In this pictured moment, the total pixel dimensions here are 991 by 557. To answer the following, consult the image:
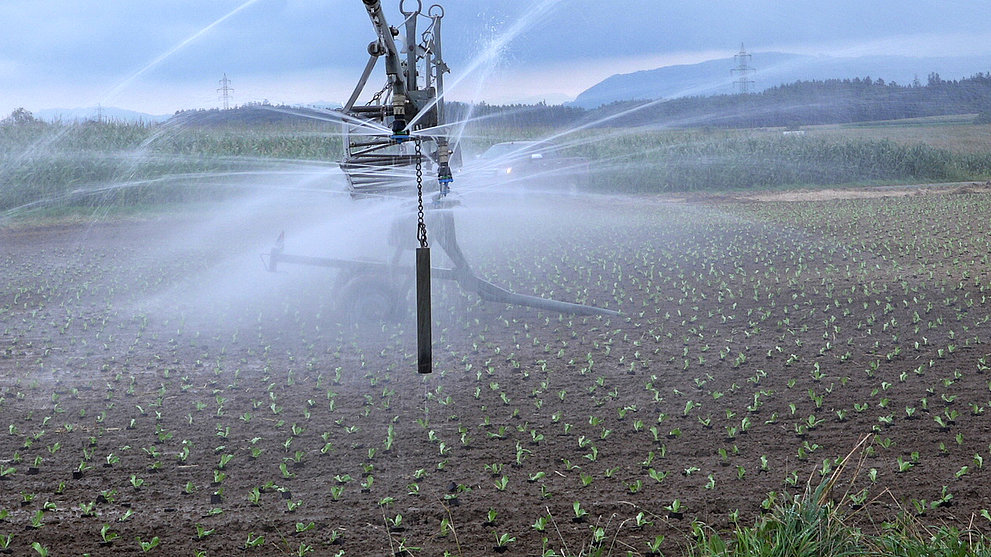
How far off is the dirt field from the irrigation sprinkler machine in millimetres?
440

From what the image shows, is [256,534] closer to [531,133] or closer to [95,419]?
[95,419]

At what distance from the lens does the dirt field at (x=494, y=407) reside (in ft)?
15.5

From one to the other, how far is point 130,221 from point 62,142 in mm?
6354

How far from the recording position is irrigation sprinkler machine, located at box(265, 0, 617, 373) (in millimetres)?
5555

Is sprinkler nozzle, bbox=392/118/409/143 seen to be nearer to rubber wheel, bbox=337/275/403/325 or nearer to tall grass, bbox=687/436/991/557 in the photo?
tall grass, bbox=687/436/991/557

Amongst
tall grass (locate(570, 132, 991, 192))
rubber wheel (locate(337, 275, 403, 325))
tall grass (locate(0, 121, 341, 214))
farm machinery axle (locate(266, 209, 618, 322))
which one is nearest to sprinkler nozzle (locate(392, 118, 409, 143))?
farm machinery axle (locate(266, 209, 618, 322))

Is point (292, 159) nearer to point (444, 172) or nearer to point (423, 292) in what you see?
point (444, 172)

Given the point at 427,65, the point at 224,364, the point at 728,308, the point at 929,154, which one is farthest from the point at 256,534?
the point at 929,154

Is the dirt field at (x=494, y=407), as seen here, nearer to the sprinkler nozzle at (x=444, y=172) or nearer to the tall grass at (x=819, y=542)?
the tall grass at (x=819, y=542)

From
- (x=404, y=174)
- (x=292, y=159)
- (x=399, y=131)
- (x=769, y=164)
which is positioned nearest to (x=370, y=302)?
(x=404, y=174)

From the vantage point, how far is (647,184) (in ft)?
92.4

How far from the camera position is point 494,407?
6574 millimetres

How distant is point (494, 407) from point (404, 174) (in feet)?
8.88

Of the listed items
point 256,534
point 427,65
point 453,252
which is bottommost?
point 256,534
